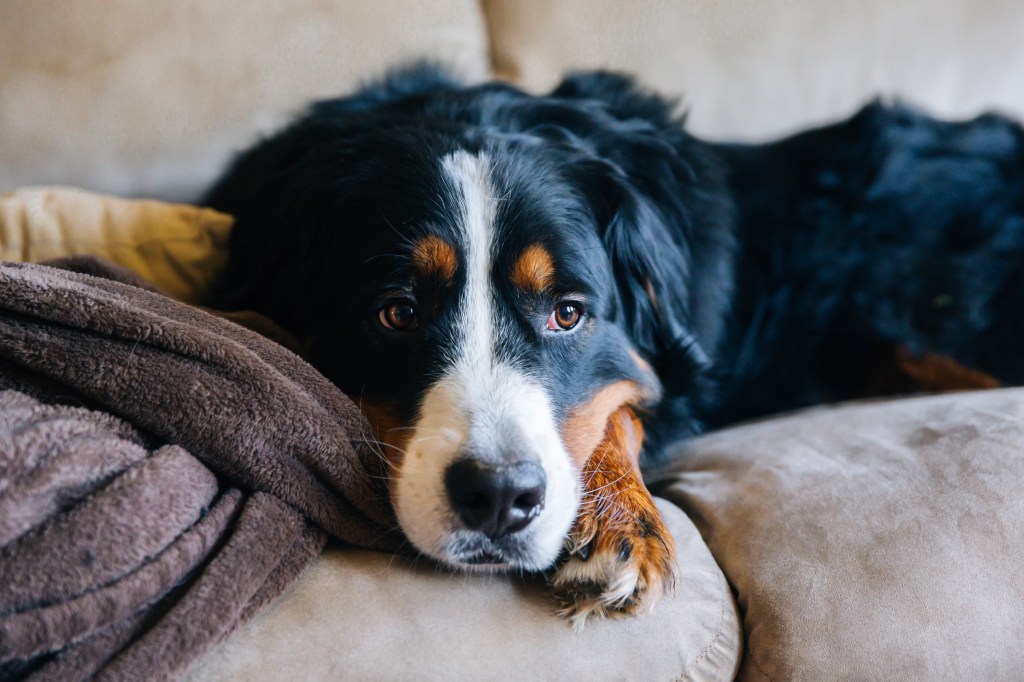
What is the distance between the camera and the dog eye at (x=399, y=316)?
1410 mm

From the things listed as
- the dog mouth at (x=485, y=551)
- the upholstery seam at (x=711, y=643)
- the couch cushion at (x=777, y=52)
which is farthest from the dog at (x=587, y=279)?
the couch cushion at (x=777, y=52)

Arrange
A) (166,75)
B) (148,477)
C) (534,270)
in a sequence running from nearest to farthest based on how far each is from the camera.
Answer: (148,477) < (534,270) < (166,75)

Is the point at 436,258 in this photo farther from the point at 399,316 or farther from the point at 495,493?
the point at 495,493

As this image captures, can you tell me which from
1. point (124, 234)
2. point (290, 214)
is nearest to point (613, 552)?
point (290, 214)

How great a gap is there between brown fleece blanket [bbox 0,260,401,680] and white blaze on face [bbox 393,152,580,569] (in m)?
0.08

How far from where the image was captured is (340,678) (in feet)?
3.46

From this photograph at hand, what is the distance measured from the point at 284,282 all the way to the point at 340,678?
0.79 meters

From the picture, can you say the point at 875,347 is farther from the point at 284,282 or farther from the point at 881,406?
the point at 284,282

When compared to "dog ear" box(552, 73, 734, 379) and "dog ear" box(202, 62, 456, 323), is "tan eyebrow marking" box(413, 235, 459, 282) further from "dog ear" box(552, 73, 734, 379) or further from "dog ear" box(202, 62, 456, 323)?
"dog ear" box(552, 73, 734, 379)

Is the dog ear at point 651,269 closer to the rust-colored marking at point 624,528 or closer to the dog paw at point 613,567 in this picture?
the rust-colored marking at point 624,528

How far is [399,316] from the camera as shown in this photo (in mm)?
1420

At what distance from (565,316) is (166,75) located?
1290mm

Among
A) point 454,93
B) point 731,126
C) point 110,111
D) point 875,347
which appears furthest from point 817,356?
point 110,111

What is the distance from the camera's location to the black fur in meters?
1.46
